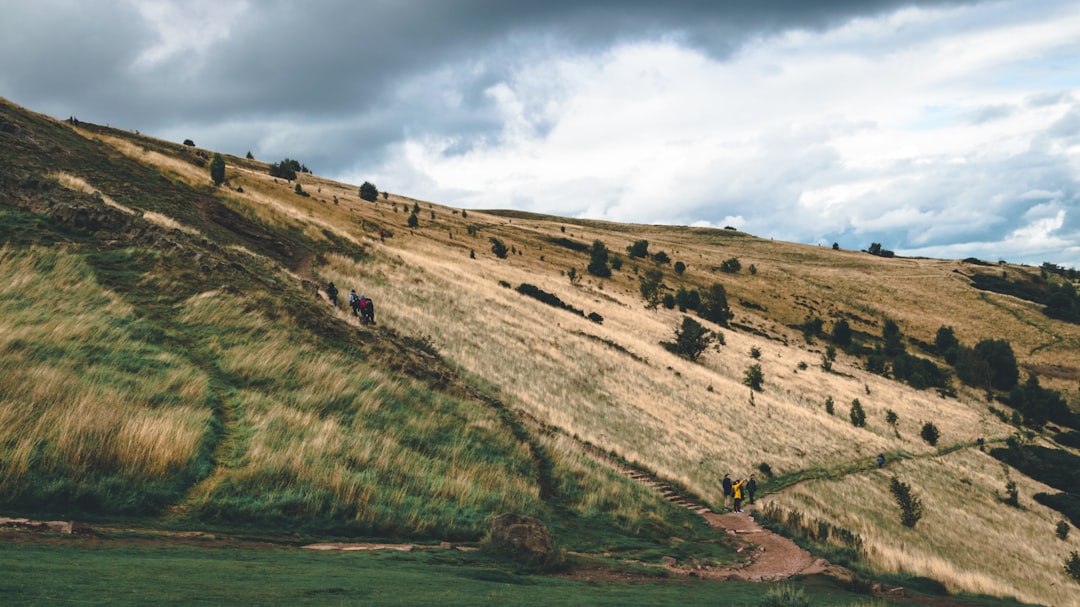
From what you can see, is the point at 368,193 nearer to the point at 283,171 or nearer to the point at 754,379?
the point at 283,171

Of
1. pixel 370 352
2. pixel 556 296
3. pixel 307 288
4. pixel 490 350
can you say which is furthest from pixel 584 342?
pixel 370 352

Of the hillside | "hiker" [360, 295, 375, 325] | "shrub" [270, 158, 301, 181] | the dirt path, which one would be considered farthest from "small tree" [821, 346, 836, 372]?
"shrub" [270, 158, 301, 181]

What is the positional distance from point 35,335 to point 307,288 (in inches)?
534

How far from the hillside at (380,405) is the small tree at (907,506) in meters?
0.60

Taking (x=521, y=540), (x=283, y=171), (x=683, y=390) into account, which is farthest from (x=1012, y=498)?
(x=283, y=171)

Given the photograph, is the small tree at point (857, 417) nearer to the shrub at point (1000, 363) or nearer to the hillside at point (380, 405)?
the hillside at point (380, 405)

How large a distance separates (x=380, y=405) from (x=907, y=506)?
91.1ft

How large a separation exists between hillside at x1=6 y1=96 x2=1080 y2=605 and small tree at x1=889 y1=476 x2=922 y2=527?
60cm

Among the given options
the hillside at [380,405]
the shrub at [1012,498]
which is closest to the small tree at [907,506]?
the hillside at [380,405]

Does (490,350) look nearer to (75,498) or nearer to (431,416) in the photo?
(431,416)

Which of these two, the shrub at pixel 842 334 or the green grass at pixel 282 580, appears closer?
the green grass at pixel 282 580

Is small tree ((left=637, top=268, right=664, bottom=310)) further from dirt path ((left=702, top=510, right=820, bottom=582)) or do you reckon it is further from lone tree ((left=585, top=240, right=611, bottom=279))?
dirt path ((left=702, top=510, right=820, bottom=582))

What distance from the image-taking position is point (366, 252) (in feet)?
158

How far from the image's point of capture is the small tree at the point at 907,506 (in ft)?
93.6
